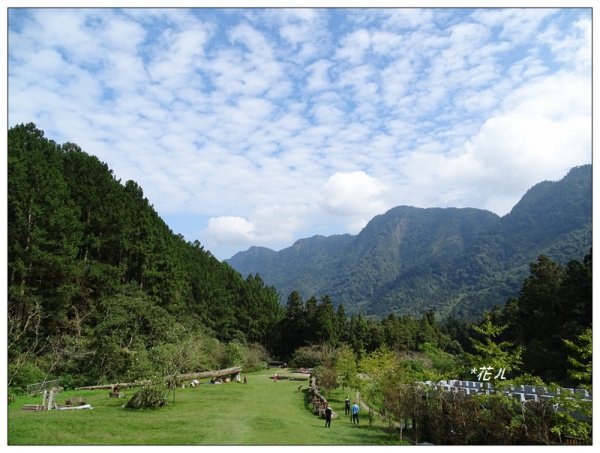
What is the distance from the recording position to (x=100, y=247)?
36.6 metres

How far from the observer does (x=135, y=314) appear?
31438 mm

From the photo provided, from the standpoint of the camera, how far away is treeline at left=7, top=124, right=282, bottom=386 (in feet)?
83.2

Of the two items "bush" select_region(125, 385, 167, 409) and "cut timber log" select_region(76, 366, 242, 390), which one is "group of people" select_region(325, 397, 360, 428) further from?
"cut timber log" select_region(76, 366, 242, 390)

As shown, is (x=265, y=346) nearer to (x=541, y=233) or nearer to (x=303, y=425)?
(x=303, y=425)

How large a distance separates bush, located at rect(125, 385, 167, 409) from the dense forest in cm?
62

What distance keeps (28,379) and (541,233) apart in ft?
663

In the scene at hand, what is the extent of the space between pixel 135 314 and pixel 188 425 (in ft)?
59.9

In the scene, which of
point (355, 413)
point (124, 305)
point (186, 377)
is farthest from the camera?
point (124, 305)

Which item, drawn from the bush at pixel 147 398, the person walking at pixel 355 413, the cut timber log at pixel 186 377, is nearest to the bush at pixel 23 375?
the cut timber log at pixel 186 377

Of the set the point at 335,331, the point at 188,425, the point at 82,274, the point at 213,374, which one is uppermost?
the point at 82,274

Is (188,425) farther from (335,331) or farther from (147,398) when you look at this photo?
(335,331)

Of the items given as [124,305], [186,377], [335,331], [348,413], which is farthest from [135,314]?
[335,331]

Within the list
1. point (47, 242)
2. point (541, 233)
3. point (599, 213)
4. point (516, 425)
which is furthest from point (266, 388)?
point (541, 233)

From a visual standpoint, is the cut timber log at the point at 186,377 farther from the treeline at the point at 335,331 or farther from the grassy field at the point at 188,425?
the treeline at the point at 335,331
